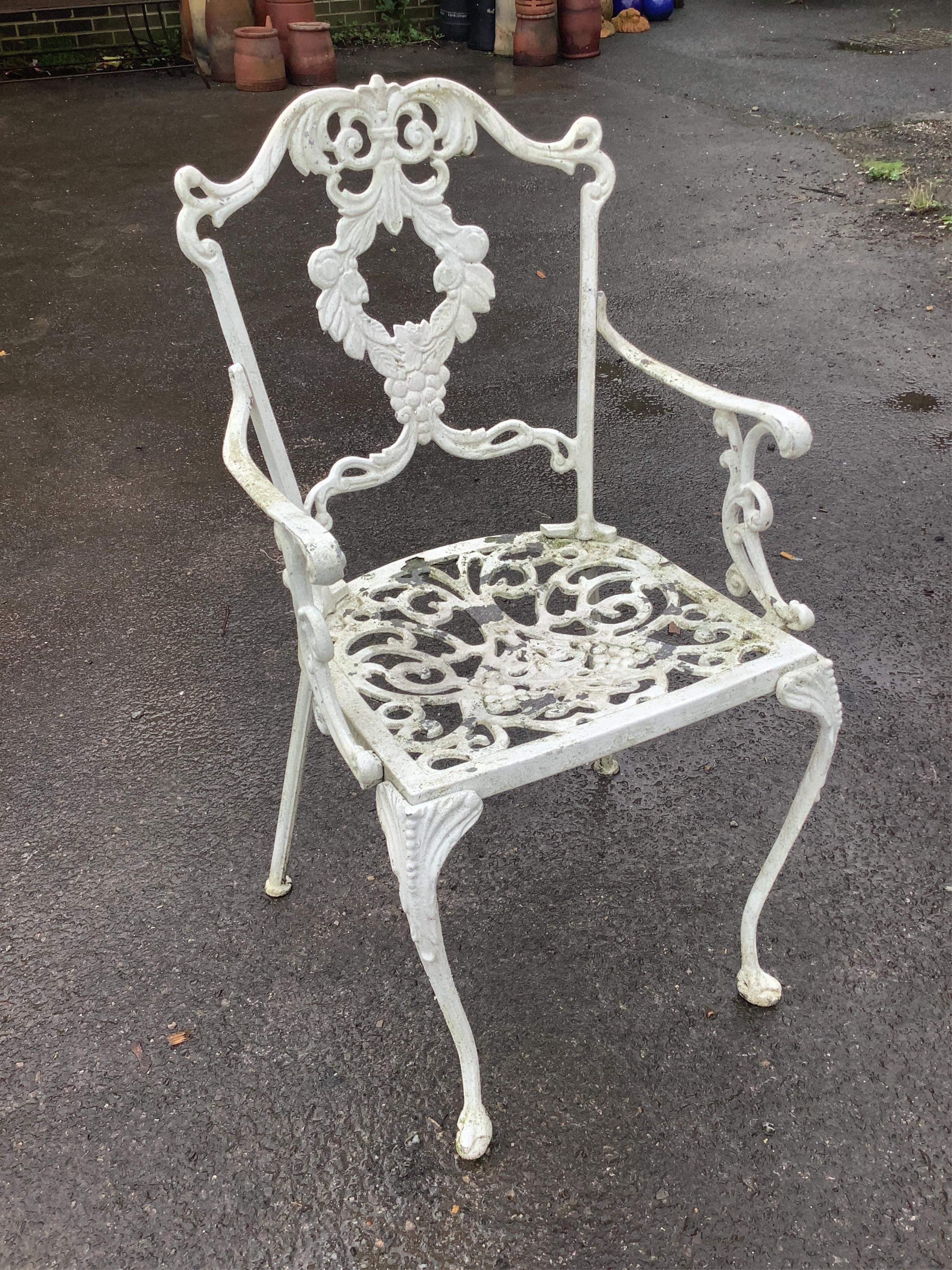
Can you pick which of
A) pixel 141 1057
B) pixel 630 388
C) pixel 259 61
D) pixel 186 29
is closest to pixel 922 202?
pixel 630 388

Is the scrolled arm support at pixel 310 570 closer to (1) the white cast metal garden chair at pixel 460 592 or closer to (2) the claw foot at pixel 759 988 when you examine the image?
(1) the white cast metal garden chair at pixel 460 592

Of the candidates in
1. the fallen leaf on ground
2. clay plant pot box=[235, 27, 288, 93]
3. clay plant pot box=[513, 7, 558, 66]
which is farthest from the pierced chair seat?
clay plant pot box=[513, 7, 558, 66]

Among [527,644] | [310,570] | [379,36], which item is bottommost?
[527,644]

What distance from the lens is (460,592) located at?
184 centimetres

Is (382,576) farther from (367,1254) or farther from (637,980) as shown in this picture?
(367,1254)

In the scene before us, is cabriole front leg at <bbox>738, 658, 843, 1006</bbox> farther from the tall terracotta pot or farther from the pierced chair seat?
the tall terracotta pot

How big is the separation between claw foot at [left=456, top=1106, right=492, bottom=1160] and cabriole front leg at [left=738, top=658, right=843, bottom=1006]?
520mm

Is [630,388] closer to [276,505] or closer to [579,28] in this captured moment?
[276,505]

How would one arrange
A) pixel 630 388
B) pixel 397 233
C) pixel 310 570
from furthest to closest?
pixel 630 388, pixel 397 233, pixel 310 570

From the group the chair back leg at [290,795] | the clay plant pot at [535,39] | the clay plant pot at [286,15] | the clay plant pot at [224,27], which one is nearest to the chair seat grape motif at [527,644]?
the chair back leg at [290,795]

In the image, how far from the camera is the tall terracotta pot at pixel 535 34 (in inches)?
303

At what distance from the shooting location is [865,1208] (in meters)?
1.54

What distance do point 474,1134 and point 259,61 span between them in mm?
7465

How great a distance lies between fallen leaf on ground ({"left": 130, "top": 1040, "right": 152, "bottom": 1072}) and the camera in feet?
5.75
